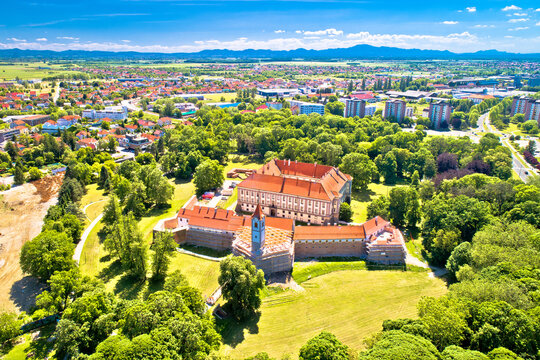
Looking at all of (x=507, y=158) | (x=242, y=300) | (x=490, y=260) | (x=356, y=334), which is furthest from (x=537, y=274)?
(x=507, y=158)

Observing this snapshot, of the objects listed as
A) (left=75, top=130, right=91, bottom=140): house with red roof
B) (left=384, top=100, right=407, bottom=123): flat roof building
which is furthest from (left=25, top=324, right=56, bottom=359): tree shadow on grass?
(left=384, top=100, right=407, bottom=123): flat roof building

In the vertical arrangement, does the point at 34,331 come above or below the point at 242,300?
below

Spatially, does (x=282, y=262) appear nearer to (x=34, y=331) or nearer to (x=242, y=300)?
(x=242, y=300)

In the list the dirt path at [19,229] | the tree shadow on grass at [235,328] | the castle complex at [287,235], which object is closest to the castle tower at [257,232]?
the castle complex at [287,235]

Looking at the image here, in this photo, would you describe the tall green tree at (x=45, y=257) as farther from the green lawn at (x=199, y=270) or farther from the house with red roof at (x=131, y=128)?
the house with red roof at (x=131, y=128)

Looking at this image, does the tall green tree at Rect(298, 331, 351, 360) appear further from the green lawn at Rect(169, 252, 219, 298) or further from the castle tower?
the castle tower

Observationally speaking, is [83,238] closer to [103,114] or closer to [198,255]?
[198,255]

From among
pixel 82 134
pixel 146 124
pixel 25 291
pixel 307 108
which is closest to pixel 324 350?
pixel 25 291
